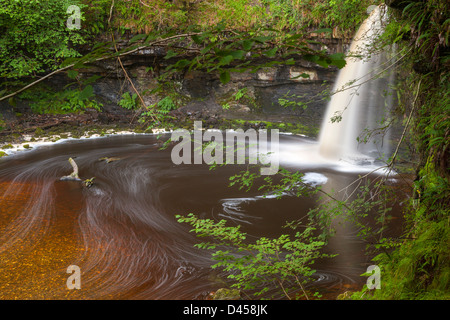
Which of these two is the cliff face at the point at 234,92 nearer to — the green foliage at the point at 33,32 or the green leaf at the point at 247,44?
the green foliage at the point at 33,32

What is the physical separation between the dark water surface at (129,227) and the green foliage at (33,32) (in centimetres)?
494

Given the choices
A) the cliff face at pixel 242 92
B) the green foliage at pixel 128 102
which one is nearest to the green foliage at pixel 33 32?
the cliff face at pixel 242 92

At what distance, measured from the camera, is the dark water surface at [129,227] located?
3.27 meters

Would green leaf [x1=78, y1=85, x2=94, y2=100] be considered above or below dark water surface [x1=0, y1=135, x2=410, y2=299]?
Answer: above

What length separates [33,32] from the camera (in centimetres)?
1108

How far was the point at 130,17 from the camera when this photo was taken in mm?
12133

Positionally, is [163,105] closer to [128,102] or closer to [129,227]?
[128,102]

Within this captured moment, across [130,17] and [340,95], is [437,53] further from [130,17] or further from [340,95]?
[130,17]

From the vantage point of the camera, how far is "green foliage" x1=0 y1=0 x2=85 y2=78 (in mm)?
10171

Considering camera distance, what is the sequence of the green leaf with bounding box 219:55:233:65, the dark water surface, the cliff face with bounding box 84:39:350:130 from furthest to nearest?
the cliff face with bounding box 84:39:350:130, the dark water surface, the green leaf with bounding box 219:55:233:65

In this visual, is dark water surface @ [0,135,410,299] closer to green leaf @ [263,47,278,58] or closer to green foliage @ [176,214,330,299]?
green foliage @ [176,214,330,299]

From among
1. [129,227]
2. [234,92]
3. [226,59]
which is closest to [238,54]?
[226,59]

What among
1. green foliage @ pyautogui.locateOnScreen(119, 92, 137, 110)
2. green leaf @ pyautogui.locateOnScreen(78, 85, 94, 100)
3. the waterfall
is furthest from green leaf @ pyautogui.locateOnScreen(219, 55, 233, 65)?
green foliage @ pyautogui.locateOnScreen(119, 92, 137, 110)

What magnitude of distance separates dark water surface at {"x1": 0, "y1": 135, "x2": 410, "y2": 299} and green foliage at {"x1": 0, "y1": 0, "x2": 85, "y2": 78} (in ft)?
16.2
